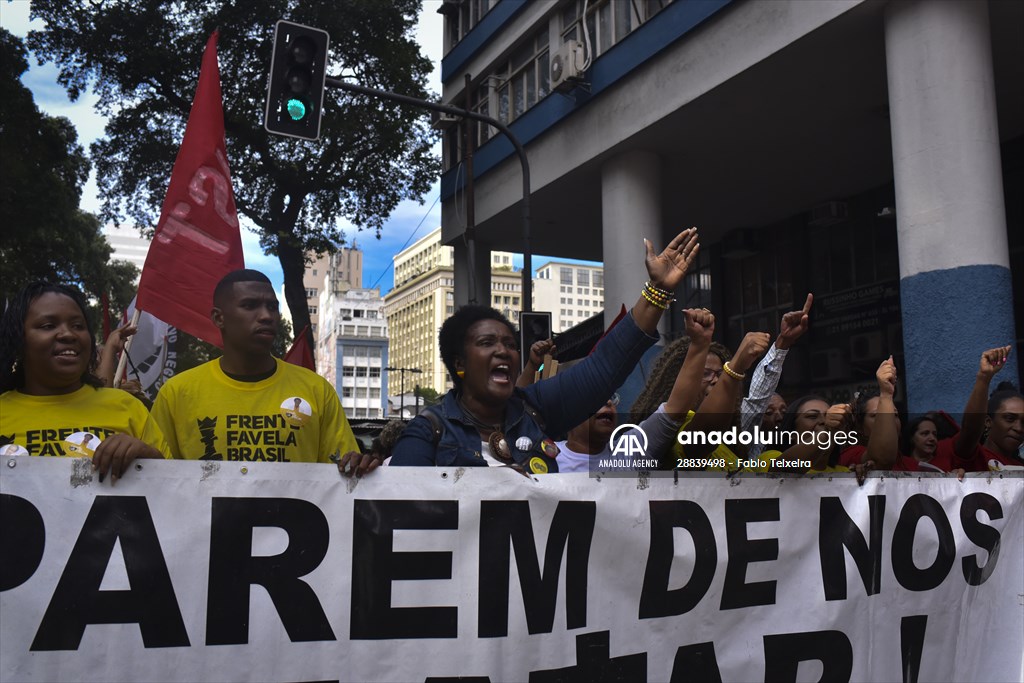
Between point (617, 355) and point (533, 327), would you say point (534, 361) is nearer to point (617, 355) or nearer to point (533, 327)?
point (617, 355)

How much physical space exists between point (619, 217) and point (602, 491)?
36.0 ft

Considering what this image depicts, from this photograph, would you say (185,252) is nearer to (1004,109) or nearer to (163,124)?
(1004,109)

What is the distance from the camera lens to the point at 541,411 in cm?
338

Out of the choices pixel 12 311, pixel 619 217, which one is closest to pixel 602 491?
pixel 12 311

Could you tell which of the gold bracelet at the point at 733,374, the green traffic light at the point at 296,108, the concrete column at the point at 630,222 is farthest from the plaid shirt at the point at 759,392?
the concrete column at the point at 630,222

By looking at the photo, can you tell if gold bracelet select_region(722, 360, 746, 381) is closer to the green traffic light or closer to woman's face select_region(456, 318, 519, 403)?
woman's face select_region(456, 318, 519, 403)

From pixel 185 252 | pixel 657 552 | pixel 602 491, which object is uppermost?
pixel 185 252

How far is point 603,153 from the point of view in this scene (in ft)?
45.6

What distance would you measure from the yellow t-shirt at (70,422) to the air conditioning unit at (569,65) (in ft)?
39.3

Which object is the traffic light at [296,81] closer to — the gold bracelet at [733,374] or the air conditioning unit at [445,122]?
the gold bracelet at [733,374]

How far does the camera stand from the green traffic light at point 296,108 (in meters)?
8.73

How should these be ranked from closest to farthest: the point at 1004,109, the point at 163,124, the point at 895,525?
the point at 895,525, the point at 1004,109, the point at 163,124

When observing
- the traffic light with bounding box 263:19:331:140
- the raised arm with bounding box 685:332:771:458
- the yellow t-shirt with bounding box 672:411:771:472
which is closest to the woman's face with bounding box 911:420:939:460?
the yellow t-shirt with bounding box 672:411:771:472

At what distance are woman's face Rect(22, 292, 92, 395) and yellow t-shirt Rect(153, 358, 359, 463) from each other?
47cm
